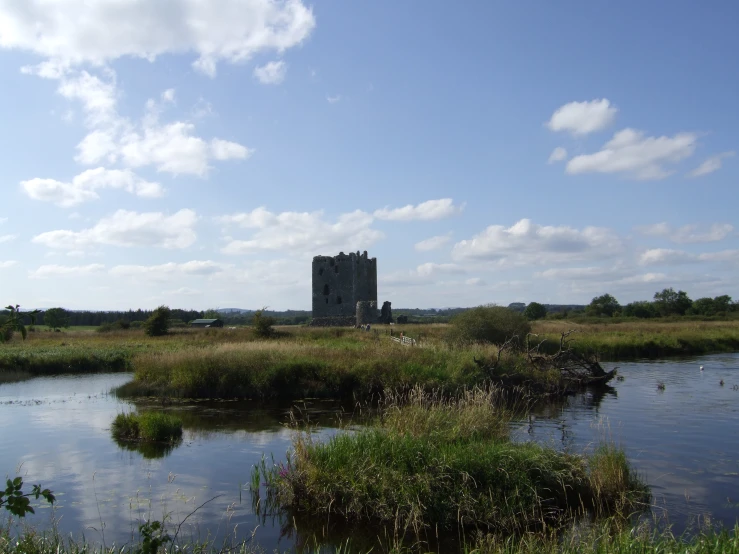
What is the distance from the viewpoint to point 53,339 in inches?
1603

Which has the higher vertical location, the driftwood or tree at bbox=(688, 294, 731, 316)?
tree at bbox=(688, 294, 731, 316)

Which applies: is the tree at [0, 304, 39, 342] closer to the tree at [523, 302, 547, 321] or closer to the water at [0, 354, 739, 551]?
the water at [0, 354, 739, 551]

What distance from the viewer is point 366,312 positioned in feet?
155

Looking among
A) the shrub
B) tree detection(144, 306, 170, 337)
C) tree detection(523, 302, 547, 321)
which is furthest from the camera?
tree detection(523, 302, 547, 321)

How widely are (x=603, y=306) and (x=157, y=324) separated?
6045 cm

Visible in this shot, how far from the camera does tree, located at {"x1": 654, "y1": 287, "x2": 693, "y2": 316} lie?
254ft

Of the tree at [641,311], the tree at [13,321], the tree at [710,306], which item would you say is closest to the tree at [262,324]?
the tree at [13,321]

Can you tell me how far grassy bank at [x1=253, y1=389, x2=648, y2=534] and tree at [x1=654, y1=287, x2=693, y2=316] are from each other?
73258 millimetres

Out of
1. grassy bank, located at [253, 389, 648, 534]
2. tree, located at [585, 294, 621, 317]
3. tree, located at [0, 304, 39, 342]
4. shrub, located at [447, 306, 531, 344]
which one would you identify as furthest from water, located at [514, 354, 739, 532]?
tree, located at [585, 294, 621, 317]

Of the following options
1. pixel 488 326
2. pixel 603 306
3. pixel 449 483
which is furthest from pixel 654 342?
pixel 603 306

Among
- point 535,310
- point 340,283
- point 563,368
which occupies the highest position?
point 340,283

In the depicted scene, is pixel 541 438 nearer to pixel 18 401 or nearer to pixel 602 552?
pixel 602 552

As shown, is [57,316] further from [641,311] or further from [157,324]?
[641,311]

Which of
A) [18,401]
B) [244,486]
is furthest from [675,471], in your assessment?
[18,401]
